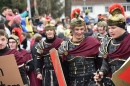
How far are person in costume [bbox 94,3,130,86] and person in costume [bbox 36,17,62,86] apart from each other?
2451mm

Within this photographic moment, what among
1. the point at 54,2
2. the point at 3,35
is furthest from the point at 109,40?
the point at 54,2

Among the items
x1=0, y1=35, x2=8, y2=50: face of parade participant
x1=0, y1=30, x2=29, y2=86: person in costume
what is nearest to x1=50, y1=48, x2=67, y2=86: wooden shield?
x1=0, y1=30, x2=29, y2=86: person in costume

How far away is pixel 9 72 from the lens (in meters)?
5.05

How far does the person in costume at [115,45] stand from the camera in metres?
5.48

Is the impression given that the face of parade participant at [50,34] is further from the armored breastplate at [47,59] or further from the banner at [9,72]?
the banner at [9,72]

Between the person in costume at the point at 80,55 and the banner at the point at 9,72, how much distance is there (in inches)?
65.2

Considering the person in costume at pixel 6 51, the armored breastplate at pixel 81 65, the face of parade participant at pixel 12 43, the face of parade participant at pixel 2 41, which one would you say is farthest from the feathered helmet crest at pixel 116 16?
the face of parade participant at pixel 12 43

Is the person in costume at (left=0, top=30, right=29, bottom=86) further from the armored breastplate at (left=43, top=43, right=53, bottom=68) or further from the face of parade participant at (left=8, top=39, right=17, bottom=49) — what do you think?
the armored breastplate at (left=43, top=43, right=53, bottom=68)

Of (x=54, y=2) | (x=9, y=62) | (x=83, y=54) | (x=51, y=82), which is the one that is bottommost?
(x=54, y=2)

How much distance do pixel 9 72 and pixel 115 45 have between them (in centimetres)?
160

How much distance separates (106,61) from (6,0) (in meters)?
26.7

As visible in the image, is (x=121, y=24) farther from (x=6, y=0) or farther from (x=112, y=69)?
(x=6, y=0)

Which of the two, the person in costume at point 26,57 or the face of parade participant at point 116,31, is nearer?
the face of parade participant at point 116,31

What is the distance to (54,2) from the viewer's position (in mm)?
38625
